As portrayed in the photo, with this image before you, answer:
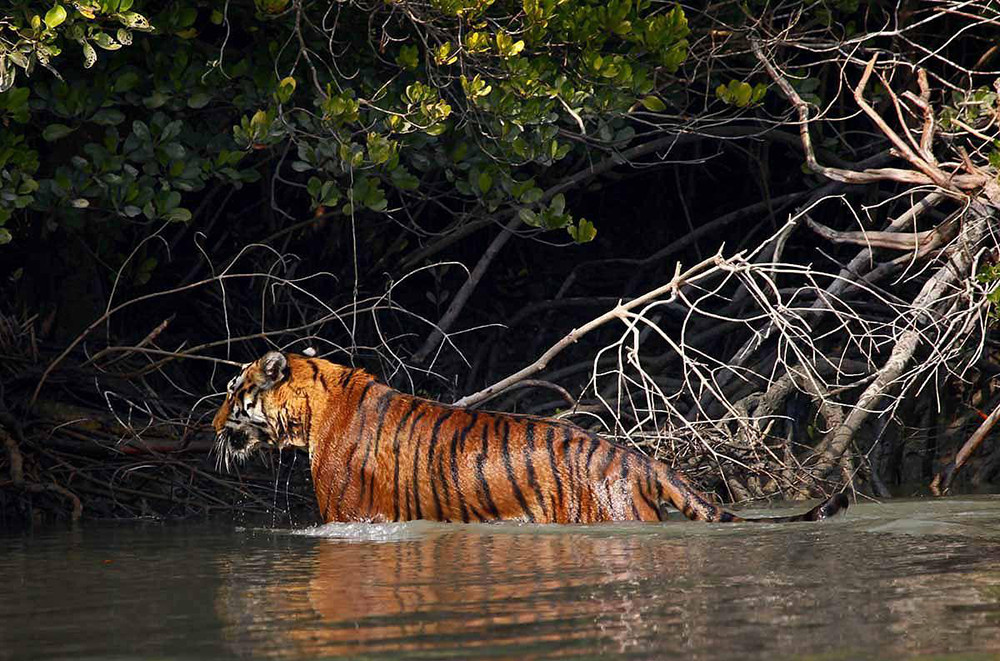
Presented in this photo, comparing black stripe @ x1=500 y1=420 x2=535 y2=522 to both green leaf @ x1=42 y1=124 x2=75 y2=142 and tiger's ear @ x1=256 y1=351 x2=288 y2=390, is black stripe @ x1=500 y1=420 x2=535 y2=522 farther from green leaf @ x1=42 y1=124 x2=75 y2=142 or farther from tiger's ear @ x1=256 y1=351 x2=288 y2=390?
green leaf @ x1=42 y1=124 x2=75 y2=142

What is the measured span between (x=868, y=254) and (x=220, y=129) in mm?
4136

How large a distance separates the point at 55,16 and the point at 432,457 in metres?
2.80

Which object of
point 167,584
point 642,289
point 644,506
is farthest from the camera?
point 642,289

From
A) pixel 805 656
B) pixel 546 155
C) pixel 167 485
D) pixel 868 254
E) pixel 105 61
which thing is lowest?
pixel 805 656

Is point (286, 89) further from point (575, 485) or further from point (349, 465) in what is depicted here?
point (575, 485)

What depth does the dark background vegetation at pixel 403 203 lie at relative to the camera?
8406 millimetres

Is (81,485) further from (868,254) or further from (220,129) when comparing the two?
(868,254)

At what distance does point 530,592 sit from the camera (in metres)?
5.04

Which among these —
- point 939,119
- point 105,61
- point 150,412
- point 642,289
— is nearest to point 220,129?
point 105,61

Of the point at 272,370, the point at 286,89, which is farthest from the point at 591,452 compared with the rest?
the point at 286,89

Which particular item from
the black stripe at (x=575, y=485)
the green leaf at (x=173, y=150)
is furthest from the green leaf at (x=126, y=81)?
the black stripe at (x=575, y=485)

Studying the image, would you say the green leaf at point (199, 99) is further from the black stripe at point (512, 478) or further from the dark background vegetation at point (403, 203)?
the black stripe at point (512, 478)

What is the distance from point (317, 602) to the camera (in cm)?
502

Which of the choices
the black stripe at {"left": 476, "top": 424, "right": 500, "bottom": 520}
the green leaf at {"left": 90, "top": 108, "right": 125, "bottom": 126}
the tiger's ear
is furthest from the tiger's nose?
the green leaf at {"left": 90, "top": 108, "right": 125, "bottom": 126}
